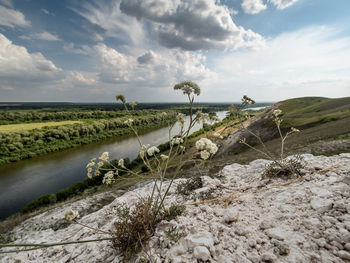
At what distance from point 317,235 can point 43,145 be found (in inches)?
3135

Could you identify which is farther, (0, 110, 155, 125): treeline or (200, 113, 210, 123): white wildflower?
(0, 110, 155, 125): treeline

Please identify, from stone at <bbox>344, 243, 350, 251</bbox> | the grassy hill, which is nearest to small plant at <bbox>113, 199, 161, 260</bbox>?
stone at <bbox>344, 243, 350, 251</bbox>

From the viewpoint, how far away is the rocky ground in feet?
7.64

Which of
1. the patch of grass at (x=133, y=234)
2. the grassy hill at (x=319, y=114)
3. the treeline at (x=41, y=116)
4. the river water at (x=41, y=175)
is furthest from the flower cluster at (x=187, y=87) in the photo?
the treeline at (x=41, y=116)

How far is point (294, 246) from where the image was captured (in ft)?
7.67

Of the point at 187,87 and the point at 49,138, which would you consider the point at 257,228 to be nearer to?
the point at 187,87

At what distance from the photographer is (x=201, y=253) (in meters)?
2.45

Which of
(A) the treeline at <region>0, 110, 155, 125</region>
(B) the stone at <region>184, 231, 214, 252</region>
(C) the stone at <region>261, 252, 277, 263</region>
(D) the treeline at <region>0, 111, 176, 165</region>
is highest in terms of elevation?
(C) the stone at <region>261, 252, 277, 263</region>

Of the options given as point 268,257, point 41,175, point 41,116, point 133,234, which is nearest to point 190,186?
point 133,234

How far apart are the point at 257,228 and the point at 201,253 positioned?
1.22 m

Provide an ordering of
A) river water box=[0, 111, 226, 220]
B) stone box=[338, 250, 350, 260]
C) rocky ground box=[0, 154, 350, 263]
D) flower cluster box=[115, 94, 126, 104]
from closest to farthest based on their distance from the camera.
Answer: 1. stone box=[338, 250, 350, 260]
2. rocky ground box=[0, 154, 350, 263]
3. flower cluster box=[115, 94, 126, 104]
4. river water box=[0, 111, 226, 220]

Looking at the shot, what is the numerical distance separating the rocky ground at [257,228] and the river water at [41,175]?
52.5 ft

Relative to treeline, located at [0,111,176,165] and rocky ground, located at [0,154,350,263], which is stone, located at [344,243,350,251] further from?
treeline, located at [0,111,176,165]

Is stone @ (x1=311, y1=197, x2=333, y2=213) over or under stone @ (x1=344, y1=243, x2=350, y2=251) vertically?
over
